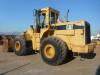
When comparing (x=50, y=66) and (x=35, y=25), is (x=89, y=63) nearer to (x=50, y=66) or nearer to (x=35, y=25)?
(x=50, y=66)

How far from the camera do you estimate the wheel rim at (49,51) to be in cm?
1149

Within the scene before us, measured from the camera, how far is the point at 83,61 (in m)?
12.3

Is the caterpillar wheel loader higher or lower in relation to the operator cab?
lower

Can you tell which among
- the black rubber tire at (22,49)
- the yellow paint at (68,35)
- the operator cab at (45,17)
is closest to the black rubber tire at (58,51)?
the yellow paint at (68,35)

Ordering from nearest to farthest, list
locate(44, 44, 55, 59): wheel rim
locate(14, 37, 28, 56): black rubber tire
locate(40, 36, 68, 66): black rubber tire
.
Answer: locate(40, 36, 68, 66): black rubber tire
locate(44, 44, 55, 59): wheel rim
locate(14, 37, 28, 56): black rubber tire

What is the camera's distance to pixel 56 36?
39.9 ft

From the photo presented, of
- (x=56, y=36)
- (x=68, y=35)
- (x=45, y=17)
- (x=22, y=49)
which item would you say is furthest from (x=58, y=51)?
(x=22, y=49)

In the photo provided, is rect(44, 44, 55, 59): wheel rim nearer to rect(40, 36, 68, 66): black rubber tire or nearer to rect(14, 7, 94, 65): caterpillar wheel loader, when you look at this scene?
rect(14, 7, 94, 65): caterpillar wheel loader

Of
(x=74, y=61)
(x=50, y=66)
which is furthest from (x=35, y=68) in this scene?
(x=74, y=61)

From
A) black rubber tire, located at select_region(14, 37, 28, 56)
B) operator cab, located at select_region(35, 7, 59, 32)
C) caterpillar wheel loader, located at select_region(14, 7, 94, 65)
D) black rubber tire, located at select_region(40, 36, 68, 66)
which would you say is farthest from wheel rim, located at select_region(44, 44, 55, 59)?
black rubber tire, located at select_region(14, 37, 28, 56)

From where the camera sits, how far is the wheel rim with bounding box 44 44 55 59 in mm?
11492

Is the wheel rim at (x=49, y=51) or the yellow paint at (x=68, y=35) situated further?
the wheel rim at (x=49, y=51)

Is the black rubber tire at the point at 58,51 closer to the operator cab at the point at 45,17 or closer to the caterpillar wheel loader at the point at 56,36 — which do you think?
the caterpillar wheel loader at the point at 56,36

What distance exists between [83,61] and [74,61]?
1.70 feet
